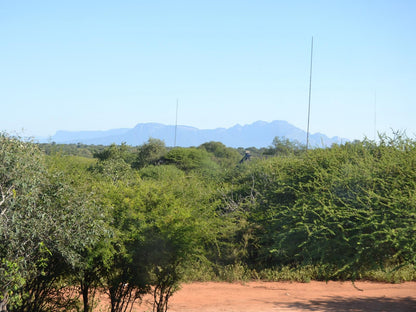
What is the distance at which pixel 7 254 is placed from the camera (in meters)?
8.74

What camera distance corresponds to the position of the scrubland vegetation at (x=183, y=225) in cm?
928

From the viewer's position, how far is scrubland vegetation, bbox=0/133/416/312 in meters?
9.28

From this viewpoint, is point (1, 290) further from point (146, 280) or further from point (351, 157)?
point (351, 157)

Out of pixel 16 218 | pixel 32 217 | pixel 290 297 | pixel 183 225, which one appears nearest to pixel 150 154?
pixel 290 297

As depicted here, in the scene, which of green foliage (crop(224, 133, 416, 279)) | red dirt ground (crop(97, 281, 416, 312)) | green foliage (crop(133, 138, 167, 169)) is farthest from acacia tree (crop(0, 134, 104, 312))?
green foliage (crop(133, 138, 167, 169))

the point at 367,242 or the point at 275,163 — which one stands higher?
the point at 275,163

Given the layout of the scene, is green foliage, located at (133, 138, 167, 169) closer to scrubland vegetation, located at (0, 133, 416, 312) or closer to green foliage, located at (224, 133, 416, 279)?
scrubland vegetation, located at (0, 133, 416, 312)

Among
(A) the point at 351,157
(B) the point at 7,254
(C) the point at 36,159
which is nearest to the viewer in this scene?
(B) the point at 7,254

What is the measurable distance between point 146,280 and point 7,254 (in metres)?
4.57

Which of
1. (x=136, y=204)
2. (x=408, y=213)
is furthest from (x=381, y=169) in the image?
(x=136, y=204)

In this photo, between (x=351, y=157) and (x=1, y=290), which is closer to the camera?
(x=1, y=290)

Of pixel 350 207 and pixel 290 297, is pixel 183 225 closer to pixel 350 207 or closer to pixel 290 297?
pixel 350 207

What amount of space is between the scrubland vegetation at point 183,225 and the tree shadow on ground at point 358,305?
1434mm

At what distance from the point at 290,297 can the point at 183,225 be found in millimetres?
8339
